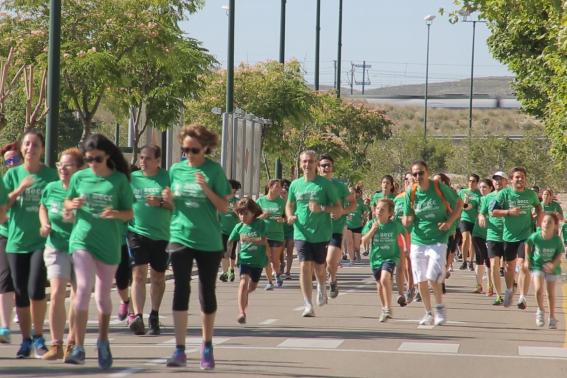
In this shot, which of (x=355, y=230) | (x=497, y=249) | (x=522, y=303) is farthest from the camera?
(x=355, y=230)

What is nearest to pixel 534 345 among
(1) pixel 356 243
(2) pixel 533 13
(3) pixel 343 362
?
(3) pixel 343 362

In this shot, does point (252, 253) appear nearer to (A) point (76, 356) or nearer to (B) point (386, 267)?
(B) point (386, 267)

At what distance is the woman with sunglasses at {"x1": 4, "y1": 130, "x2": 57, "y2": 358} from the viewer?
38.8 ft

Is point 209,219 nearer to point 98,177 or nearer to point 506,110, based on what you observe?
point 98,177

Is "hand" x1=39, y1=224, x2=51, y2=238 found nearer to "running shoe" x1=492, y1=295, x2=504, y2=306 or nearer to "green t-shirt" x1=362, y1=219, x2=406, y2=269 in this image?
"green t-shirt" x1=362, y1=219, x2=406, y2=269

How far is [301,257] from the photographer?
17141mm

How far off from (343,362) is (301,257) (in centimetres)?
492

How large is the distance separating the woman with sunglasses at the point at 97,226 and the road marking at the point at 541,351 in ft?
14.5

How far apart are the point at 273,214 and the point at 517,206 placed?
14.9 feet

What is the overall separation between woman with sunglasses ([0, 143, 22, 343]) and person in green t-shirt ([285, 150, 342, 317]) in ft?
14.9

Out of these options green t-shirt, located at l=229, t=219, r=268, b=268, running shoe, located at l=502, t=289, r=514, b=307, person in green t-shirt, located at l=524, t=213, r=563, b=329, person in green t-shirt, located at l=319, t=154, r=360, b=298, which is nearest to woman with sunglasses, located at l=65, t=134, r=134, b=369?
green t-shirt, located at l=229, t=219, r=268, b=268

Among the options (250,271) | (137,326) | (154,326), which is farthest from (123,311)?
(250,271)

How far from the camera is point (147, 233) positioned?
14289 mm

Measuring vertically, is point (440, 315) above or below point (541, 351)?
above
